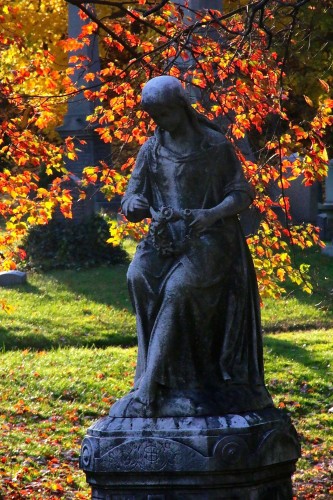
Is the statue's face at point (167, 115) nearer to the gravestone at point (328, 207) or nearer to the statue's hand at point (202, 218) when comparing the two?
the statue's hand at point (202, 218)

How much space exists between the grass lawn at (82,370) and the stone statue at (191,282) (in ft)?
11.4

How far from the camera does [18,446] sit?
11.4 m

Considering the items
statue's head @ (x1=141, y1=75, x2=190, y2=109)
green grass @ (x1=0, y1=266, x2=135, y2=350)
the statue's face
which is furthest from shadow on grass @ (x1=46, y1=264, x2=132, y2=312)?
statue's head @ (x1=141, y1=75, x2=190, y2=109)

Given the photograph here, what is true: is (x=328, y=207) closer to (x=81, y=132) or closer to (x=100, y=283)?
(x=81, y=132)

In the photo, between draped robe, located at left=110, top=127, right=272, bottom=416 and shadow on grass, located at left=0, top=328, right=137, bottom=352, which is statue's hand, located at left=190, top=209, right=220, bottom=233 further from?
shadow on grass, located at left=0, top=328, right=137, bottom=352

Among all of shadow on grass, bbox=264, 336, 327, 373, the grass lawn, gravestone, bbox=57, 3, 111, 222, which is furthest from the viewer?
gravestone, bbox=57, 3, 111, 222

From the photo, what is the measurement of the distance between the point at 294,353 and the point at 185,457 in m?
8.10

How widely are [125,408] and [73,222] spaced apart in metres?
14.4

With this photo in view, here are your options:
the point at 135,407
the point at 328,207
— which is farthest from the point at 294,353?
the point at 135,407

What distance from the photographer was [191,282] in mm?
6781

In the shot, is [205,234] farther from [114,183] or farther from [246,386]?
[114,183]

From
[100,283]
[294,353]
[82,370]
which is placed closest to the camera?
[82,370]

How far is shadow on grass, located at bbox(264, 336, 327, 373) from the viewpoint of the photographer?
14117 millimetres

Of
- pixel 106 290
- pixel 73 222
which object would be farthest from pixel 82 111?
pixel 106 290
